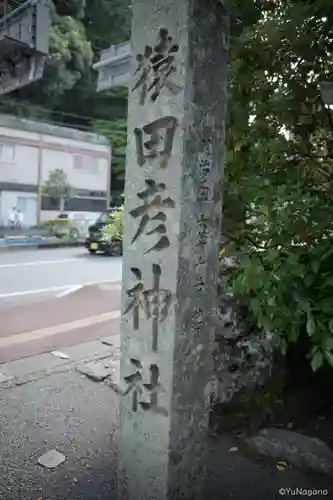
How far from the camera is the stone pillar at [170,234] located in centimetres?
210

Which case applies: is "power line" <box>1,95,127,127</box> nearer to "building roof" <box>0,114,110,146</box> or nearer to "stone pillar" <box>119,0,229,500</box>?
"building roof" <box>0,114,110,146</box>

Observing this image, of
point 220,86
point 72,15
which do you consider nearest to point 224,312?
point 220,86

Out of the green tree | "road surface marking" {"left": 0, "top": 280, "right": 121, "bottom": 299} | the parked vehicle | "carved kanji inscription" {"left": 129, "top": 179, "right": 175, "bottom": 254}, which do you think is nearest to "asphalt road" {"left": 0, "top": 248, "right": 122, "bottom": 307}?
"road surface marking" {"left": 0, "top": 280, "right": 121, "bottom": 299}

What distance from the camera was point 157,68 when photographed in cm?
215

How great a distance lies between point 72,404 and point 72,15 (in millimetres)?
18574

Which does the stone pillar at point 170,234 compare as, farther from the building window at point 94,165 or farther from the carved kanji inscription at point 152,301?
the building window at point 94,165

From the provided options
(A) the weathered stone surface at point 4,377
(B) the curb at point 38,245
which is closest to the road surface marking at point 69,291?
(A) the weathered stone surface at point 4,377

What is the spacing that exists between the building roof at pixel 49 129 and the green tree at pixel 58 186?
179 centimetres

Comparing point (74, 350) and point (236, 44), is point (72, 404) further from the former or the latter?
point (236, 44)

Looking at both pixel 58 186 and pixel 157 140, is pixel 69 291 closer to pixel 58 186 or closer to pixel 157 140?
pixel 157 140

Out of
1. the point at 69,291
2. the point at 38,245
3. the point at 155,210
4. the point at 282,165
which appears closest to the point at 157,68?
the point at 155,210

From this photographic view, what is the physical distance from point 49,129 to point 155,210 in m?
22.0

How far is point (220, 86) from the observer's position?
2221 mm

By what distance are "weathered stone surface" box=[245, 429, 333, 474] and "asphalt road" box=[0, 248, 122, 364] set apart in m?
Answer: 3.16
